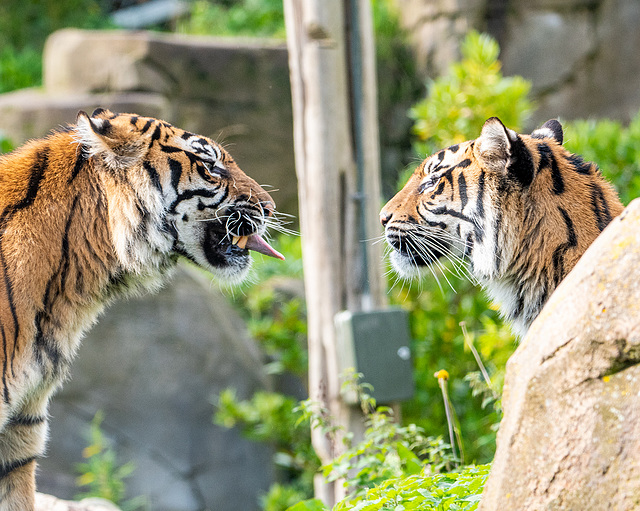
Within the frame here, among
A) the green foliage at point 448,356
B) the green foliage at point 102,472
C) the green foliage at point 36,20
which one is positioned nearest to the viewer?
the green foliage at point 448,356

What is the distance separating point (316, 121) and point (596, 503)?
293 centimetres

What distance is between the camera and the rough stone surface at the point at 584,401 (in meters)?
1.39

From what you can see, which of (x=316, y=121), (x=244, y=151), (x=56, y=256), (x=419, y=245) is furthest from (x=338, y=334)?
(x=244, y=151)

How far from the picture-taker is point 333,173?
4.02 metres

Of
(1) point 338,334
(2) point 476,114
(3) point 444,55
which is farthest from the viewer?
(3) point 444,55

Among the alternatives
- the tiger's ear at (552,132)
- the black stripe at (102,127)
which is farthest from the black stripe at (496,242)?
the black stripe at (102,127)

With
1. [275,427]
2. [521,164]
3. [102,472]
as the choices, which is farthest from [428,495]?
[102,472]

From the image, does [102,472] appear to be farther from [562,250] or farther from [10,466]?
[562,250]

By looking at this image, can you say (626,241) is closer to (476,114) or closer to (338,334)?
(338,334)

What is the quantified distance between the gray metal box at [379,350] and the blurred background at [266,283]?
0.52 m

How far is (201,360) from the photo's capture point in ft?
19.9

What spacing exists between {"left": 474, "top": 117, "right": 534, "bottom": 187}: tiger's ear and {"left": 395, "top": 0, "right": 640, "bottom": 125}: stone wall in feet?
20.9

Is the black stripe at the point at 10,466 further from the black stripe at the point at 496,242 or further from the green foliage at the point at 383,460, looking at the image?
the black stripe at the point at 496,242

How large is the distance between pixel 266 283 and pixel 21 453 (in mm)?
4160
